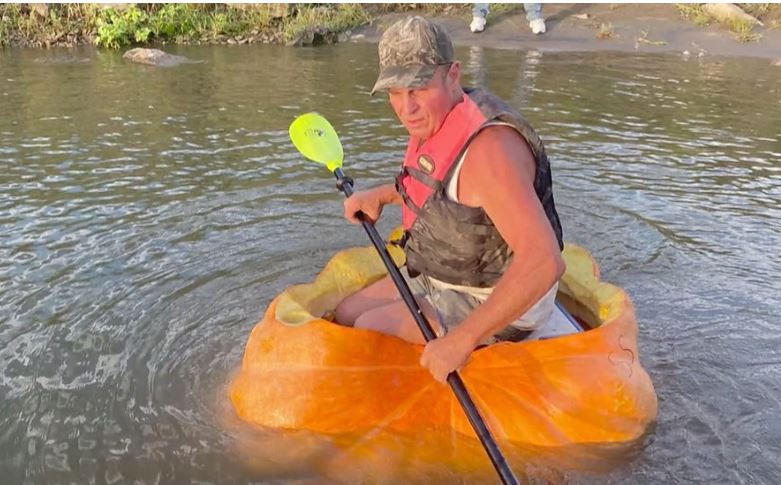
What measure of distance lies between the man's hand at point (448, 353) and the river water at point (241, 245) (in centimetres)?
76

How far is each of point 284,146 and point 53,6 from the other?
388 inches

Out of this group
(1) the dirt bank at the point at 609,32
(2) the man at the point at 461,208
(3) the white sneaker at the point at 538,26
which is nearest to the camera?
(2) the man at the point at 461,208

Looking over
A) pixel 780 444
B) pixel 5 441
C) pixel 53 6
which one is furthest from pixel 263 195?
pixel 53 6

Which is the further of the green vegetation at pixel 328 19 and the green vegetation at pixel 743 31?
the green vegetation at pixel 328 19

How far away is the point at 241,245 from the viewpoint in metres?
4.95

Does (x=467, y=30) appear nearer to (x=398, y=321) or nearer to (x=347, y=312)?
(x=347, y=312)

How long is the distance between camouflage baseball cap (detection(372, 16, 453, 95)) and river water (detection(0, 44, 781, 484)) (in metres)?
1.48

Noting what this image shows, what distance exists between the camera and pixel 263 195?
5.83 m

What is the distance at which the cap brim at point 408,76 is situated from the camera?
2512 millimetres

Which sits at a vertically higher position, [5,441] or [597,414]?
[597,414]

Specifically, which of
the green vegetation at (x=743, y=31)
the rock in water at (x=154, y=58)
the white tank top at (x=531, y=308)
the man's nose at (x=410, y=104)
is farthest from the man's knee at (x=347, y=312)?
the green vegetation at (x=743, y=31)

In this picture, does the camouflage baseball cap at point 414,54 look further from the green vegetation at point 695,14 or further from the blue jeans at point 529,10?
the green vegetation at point 695,14

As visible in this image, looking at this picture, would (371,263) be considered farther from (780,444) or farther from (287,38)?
(287,38)

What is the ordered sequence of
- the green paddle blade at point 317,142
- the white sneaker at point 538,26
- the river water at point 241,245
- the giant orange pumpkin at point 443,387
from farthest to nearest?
the white sneaker at point 538,26 < the green paddle blade at point 317,142 < the river water at point 241,245 < the giant orange pumpkin at point 443,387
